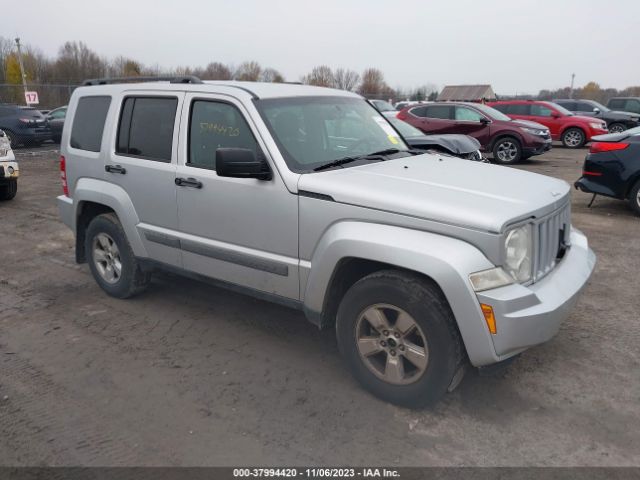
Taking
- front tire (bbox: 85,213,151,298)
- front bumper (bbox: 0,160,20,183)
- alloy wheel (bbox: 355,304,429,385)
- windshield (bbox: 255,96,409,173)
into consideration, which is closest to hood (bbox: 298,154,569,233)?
windshield (bbox: 255,96,409,173)

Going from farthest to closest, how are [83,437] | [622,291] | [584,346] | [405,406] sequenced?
1. [622,291]
2. [584,346]
3. [405,406]
4. [83,437]

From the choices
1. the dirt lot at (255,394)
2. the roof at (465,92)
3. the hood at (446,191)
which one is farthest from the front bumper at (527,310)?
the roof at (465,92)

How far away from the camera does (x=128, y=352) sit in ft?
13.2

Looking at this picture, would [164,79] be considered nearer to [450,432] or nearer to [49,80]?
[450,432]

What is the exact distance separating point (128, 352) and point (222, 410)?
3.75 feet

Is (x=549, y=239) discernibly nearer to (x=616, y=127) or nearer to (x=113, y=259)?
(x=113, y=259)

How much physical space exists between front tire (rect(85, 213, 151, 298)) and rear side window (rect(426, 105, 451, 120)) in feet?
38.5

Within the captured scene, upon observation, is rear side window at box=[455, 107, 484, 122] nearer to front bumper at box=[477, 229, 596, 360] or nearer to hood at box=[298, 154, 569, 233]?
hood at box=[298, 154, 569, 233]

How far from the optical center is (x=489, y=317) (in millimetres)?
2828

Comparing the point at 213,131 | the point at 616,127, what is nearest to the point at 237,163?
the point at 213,131

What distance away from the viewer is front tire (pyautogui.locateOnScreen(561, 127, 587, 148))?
18025 mm

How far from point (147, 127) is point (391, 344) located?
2.71 meters

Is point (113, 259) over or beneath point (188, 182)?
beneath

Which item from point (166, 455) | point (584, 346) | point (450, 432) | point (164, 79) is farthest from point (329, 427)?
point (164, 79)
